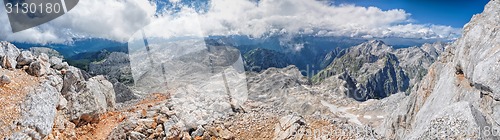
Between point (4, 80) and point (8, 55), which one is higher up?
point (8, 55)

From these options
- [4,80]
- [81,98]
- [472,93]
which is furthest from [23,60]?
[472,93]

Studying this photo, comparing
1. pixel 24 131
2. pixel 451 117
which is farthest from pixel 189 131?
pixel 451 117

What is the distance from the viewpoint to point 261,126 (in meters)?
25.9

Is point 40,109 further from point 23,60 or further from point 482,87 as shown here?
point 482,87

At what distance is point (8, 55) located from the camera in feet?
78.1

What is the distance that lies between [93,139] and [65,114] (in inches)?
110

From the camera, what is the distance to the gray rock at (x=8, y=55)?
74.9 feet

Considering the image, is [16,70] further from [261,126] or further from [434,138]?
[434,138]

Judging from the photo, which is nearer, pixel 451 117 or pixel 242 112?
pixel 451 117

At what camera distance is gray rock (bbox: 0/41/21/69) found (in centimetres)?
2284

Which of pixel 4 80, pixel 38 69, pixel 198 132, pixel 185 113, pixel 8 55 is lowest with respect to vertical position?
pixel 198 132

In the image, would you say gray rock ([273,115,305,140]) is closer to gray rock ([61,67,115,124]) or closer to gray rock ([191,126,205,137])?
gray rock ([191,126,205,137])

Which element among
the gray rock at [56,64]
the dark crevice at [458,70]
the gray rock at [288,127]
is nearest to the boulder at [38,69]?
the gray rock at [56,64]

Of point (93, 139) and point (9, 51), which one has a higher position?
point (9, 51)
